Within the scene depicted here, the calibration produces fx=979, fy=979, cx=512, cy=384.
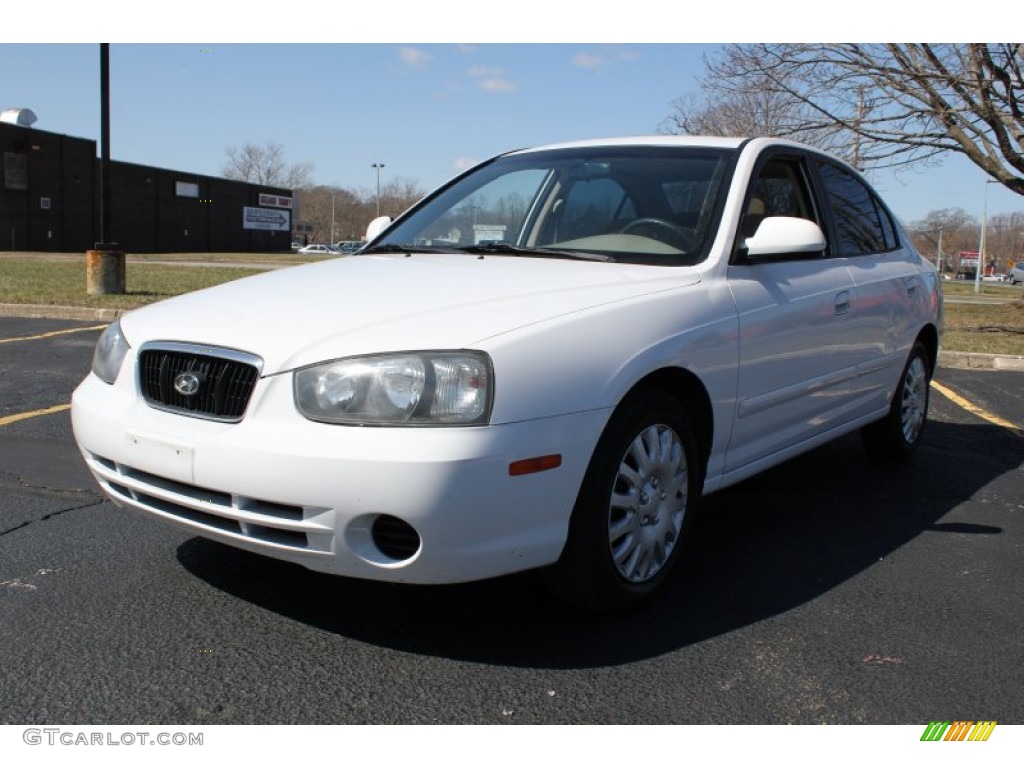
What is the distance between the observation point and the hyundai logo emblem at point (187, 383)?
286cm

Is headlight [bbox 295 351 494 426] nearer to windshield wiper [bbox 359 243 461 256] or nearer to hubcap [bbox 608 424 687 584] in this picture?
hubcap [bbox 608 424 687 584]

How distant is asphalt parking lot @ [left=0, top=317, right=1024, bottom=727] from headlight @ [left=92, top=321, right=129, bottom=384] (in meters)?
0.71

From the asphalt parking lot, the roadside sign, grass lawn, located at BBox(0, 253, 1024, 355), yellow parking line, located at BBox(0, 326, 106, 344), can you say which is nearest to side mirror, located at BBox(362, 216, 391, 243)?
the asphalt parking lot

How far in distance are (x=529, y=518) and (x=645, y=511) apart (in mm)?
609

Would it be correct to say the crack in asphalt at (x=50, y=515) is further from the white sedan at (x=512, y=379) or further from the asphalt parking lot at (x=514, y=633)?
the white sedan at (x=512, y=379)

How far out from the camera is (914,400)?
5512 mm

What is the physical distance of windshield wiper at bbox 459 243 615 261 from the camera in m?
3.73

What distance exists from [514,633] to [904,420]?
3267 millimetres

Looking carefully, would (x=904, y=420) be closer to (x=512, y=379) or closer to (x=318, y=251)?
(x=512, y=379)

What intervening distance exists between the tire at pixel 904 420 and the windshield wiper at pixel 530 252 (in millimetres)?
2349

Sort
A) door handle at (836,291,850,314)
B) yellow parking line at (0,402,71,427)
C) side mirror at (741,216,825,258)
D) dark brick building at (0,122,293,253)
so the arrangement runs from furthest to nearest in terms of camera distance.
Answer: dark brick building at (0,122,293,253) → yellow parking line at (0,402,71,427) → door handle at (836,291,850,314) → side mirror at (741,216,825,258)
